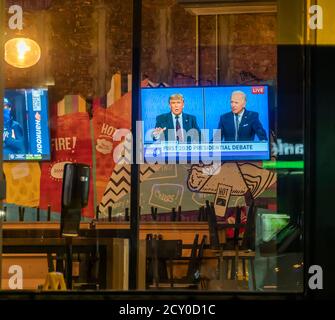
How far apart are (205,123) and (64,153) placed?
84cm

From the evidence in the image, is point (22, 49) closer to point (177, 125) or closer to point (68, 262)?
point (177, 125)

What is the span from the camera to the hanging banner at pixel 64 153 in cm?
415

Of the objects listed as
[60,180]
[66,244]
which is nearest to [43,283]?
[66,244]

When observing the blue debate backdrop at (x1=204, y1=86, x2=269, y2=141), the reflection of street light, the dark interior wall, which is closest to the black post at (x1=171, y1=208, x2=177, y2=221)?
the blue debate backdrop at (x1=204, y1=86, x2=269, y2=141)

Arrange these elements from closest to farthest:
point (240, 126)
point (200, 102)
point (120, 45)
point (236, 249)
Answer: point (236, 249)
point (240, 126)
point (200, 102)
point (120, 45)

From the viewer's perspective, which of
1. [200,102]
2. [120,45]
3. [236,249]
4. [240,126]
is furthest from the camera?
[120,45]

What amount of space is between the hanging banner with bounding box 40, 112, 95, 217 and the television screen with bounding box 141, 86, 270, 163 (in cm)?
44

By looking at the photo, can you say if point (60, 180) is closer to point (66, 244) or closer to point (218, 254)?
point (66, 244)

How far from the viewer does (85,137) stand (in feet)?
14.2

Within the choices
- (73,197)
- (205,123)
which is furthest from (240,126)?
(73,197)

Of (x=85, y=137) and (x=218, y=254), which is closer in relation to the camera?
(x=218, y=254)

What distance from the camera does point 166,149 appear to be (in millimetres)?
4023

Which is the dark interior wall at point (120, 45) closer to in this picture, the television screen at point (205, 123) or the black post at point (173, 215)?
the television screen at point (205, 123)

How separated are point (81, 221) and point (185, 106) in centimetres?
85
